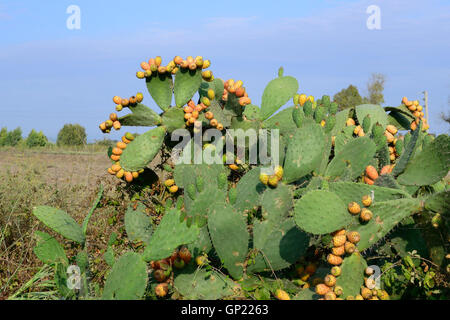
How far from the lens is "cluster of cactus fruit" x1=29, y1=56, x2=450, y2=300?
246 centimetres

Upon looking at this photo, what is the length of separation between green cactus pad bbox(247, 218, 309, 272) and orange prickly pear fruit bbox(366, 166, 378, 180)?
0.65 meters

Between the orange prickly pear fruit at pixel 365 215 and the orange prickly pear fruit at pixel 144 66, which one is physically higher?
the orange prickly pear fruit at pixel 144 66

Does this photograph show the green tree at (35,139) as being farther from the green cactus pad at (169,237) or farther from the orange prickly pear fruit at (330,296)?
the orange prickly pear fruit at (330,296)

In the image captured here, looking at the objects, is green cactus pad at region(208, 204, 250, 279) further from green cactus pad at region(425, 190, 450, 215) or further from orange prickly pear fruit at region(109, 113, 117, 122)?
orange prickly pear fruit at region(109, 113, 117, 122)

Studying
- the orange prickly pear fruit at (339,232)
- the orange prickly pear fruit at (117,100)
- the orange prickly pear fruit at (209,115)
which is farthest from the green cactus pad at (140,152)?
the orange prickly pear fruit at (339,232)

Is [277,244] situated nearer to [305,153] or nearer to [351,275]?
[351,275]

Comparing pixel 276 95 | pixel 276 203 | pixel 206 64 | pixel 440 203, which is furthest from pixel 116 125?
pixel 440 203

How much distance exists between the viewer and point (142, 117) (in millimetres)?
3822

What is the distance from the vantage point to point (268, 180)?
2773 millimetres

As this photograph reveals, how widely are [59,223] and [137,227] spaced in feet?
1.81

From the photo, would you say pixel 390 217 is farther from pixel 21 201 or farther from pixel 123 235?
pixel 21 201

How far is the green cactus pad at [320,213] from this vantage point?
2.36 m

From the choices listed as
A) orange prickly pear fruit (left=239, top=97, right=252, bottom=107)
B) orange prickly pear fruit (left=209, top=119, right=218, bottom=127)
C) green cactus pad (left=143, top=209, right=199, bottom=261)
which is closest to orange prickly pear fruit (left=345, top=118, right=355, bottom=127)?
orange prickly pear fruit (left=239, top=97, right=252, bottom=107)
